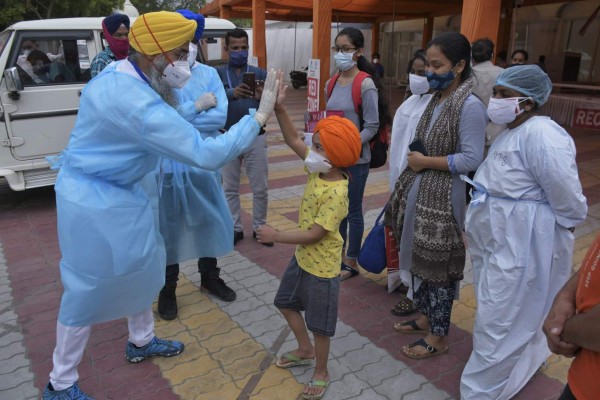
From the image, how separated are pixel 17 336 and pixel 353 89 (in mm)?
2861

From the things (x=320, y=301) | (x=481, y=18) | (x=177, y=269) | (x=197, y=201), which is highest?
(x=481, y=18)

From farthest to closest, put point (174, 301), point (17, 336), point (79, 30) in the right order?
point (79, 30)
point (174, 301)
point (17, 336)

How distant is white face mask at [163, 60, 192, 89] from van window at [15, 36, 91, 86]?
13.1 ft

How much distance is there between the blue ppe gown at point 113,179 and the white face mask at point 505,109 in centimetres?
114

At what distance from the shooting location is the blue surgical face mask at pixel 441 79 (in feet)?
8.36

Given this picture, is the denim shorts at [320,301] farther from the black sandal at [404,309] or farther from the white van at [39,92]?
the white van at [39,92]

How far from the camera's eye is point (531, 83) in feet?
7.22

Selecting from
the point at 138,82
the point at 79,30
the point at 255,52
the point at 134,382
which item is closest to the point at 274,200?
the point at 79,30

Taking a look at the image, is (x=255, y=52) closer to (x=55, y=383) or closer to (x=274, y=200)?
(x=274, y=200)

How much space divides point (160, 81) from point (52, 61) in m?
4.12

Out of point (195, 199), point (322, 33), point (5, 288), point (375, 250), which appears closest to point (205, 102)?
point (195, 199)

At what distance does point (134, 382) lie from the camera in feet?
8.63

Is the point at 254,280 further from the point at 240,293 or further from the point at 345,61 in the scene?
the point at 345,61

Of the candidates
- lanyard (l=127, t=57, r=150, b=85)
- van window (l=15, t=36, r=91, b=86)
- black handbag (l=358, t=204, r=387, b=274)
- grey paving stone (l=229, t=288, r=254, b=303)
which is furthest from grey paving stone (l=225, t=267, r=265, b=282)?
van window (l=15, t=36, r=91, b=86)
